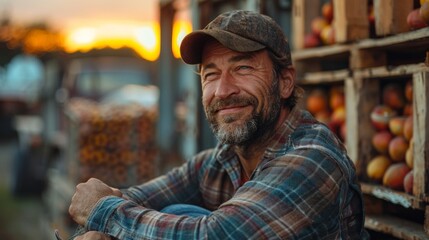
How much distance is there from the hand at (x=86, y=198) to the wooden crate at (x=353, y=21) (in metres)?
1.49

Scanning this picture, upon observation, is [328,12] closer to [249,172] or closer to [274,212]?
[249,172]

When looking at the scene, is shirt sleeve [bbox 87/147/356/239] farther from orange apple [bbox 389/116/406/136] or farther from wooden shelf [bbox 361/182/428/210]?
orange apple [bbox 389/116/406/136]

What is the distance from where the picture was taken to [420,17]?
256 cm

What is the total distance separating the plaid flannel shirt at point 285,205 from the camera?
1.93 meters

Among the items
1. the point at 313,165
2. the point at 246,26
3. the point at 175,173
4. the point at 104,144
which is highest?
the point at 246,26

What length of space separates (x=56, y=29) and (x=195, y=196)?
37434 millimetres

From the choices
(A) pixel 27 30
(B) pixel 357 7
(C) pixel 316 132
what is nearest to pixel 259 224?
(C) pixel 316 132

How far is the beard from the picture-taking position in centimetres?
231

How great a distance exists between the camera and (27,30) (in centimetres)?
3616

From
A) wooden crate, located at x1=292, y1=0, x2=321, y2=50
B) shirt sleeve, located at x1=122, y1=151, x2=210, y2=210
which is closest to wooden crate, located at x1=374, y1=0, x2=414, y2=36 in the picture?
wooden crate, located at x1=292, y1=0, x2=321, y2=50

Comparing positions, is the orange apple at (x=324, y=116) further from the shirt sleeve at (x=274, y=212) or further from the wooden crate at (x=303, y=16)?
the shirt sleeve at (x=274, y=212)

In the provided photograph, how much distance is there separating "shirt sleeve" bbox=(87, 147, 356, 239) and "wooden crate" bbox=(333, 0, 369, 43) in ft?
3.78

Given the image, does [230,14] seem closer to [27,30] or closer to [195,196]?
[195,196]

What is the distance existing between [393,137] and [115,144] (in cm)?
434
